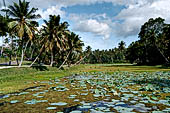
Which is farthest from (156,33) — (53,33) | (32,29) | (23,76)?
(23,76)

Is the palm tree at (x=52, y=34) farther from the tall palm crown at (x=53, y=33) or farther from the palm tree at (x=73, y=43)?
the palm tree at (x=73, y=43)

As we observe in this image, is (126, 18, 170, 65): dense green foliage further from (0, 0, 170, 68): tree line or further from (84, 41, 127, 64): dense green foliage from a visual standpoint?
(84, 41, 127, 64): dense green foliage

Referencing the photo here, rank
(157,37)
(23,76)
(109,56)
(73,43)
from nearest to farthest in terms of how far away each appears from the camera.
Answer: (23,76)
(73,43)
(157,37)
(109,56)

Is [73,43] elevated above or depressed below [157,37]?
below

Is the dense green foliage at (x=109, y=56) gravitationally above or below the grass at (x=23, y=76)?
above

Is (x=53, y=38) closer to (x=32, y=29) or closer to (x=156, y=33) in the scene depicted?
(x=32, y=29)

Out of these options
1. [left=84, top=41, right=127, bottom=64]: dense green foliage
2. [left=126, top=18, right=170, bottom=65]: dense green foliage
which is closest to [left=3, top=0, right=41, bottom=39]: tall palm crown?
[left=126, top=18, right=170, bottom=65]: dense green foliage

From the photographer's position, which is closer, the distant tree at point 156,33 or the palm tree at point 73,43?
the palm tree at point 73,43

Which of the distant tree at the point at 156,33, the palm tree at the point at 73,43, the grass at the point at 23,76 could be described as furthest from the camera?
the distant tree at the point at 156,33

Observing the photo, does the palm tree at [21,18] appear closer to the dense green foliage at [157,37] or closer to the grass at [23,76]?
the grass at [23,76]

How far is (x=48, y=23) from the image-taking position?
94.7 feet

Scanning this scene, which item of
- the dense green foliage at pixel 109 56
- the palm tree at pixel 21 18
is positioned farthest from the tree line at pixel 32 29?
the dense green foliage at pixel 109 56

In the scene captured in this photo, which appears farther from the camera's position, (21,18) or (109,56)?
(109,56)

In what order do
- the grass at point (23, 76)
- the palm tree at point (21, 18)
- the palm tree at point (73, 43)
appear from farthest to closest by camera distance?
the palm tree at point (73, 43)
the palm tree at point (21, 18)
the grass at point (23, 76)
